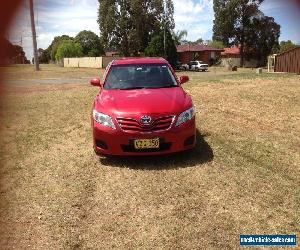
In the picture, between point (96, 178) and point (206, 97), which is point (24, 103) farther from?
point (96, 178)

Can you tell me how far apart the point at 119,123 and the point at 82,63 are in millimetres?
54380

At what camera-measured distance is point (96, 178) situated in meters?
5.30

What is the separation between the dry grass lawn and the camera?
12.1 feet

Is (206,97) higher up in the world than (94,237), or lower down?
higher up

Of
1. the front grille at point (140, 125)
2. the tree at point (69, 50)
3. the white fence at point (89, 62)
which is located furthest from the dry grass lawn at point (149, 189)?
the tree at point (69, 50)

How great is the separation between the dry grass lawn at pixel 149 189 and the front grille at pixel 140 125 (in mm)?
648

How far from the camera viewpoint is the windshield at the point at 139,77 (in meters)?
6.52

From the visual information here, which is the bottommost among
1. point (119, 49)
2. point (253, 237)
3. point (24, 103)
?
point (253, 237)

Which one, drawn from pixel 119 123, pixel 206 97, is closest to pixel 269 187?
pixel 119 123

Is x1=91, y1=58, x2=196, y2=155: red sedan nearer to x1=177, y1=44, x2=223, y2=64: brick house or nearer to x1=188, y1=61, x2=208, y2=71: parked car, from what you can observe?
x1=188, y1=61, x2=208, y2=71: parked car

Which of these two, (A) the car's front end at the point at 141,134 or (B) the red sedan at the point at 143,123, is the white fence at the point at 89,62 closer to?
(B) the red sedan at the point at 143,123

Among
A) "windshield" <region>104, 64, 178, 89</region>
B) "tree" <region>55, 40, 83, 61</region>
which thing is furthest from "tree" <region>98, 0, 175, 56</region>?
"windshield" <region>104, 64, 178, 89</region>

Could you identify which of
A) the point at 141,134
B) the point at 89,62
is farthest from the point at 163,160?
the point at 89,62

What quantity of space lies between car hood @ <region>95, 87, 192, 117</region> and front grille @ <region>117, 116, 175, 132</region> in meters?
0.09
